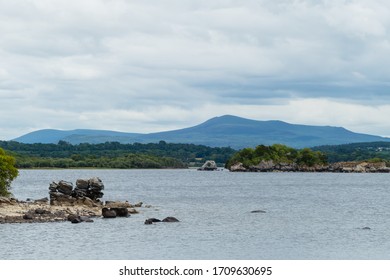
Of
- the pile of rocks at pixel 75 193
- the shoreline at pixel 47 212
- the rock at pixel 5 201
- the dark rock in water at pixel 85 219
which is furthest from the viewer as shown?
the pile of rocks at pixel 75 193

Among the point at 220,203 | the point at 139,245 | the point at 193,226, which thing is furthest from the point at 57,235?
the point at 220,203

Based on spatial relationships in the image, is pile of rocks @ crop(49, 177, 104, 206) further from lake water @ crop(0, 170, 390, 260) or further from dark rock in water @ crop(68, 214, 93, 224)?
dark rock in water @ crop(68, 214, 93, 224)

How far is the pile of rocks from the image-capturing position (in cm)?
9431

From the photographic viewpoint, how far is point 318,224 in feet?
277

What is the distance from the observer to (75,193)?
3782 inches

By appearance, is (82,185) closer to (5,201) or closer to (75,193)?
(75,193)

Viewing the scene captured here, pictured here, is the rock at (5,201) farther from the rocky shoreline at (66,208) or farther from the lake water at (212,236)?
the lake water at (212,236)

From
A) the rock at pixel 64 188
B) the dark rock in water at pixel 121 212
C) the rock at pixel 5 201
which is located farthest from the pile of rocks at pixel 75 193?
the rock at pixel 5 201

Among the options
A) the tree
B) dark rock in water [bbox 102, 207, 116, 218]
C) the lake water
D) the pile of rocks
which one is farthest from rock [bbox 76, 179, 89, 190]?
dark rock in water [bbox 102, 207, 116, 218]

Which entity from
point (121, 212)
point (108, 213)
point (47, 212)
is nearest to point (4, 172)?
point (47, 212)

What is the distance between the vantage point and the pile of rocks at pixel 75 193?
309 ft

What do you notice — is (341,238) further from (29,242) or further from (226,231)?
(29,242)

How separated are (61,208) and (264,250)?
3489 cm

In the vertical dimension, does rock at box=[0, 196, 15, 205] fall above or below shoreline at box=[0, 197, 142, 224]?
above
